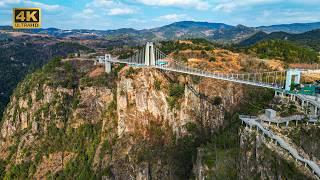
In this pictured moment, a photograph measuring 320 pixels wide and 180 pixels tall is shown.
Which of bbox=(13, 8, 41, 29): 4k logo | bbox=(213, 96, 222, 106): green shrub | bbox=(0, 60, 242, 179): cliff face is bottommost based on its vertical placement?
bbox=(0, 60, 242, 179): cliff face

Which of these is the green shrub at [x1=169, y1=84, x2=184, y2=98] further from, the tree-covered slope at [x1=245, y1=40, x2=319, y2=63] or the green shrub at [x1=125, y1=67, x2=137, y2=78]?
the tree-covered slope at [x1=245, y1=40, x2=319, y2=63]

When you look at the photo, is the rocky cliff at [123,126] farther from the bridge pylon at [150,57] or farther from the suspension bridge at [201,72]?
the bridge pylon at [150,57]

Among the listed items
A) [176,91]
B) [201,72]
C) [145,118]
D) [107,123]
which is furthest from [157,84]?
[107,123]

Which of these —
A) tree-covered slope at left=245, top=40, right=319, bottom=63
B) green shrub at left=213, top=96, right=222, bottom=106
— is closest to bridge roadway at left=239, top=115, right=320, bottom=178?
green shrub at left=213, top=96, right=222, bottom=106

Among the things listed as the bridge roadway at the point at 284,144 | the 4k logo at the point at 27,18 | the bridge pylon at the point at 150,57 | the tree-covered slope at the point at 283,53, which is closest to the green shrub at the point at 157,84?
the bridge pylon at the point at 150,57

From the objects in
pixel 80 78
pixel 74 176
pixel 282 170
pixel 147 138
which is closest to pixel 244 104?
pixel 147 138

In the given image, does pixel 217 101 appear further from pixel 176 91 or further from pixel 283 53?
pixel 283 53

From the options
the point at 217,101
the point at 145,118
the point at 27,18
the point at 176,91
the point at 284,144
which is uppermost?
the point at 27,18
